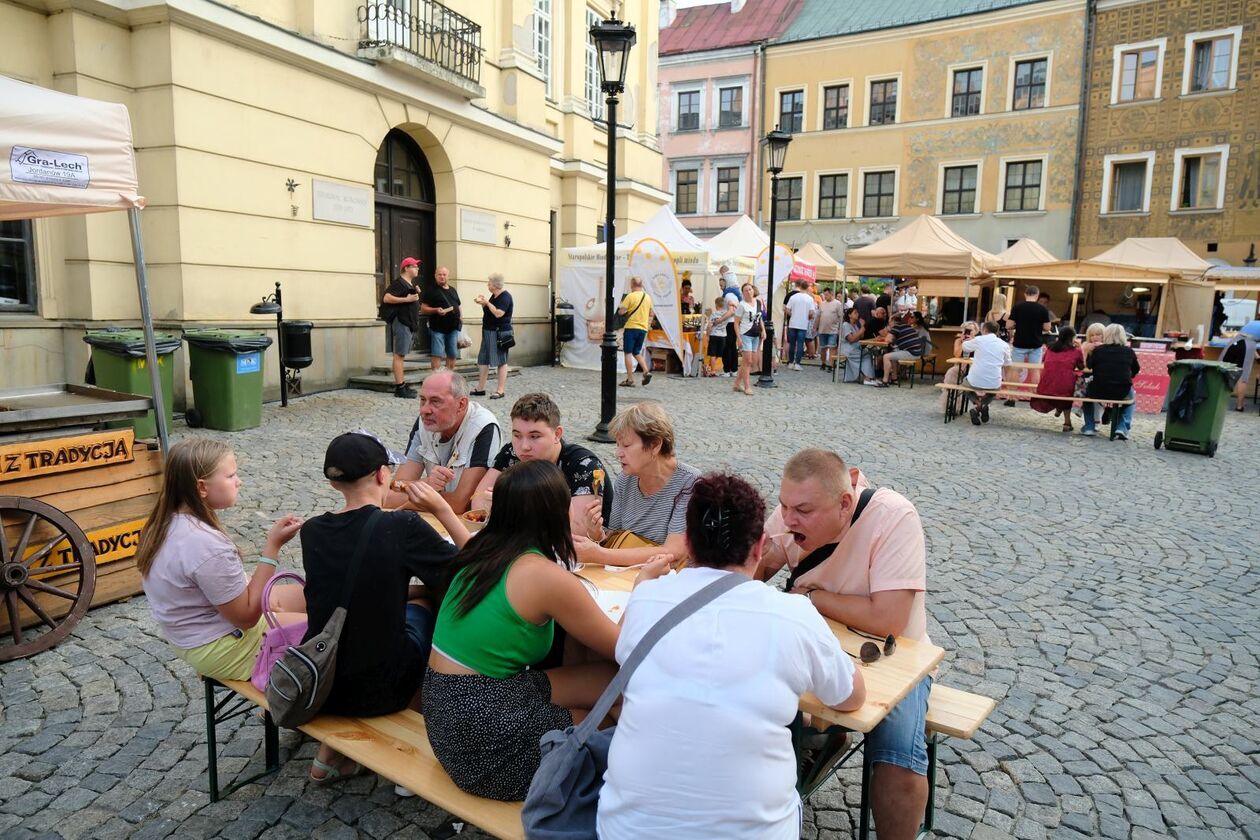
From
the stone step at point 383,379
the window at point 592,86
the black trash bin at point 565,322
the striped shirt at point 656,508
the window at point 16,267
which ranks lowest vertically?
the stone step at point 383,379

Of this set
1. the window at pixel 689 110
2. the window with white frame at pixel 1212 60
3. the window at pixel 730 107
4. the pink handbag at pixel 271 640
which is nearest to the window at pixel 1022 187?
the window with white frame at pixel 1212 60

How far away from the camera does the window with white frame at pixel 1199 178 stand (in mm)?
26656

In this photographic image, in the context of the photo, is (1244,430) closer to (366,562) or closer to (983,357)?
(983,357)

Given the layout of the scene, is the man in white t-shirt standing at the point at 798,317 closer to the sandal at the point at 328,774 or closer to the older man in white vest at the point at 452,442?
the older man in white vest at the point at 452,442

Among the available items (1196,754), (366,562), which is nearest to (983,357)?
(1196,754)

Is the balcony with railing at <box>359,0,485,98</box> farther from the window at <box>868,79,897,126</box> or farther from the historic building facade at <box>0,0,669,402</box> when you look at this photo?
the window at <box>868,79,897,126</box>

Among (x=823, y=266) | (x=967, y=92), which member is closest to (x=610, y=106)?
(x=823, y=266)

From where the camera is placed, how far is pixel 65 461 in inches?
172

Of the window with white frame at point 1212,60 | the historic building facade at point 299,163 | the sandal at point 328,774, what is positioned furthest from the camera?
the window with white frame at point 1212,60

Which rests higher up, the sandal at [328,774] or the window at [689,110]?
the window at [689,110]

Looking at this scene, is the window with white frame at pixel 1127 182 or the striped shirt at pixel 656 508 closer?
the striped shirt at pixel 656 508

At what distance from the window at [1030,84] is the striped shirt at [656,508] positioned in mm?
31885

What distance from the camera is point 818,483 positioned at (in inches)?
104

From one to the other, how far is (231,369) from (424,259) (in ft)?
21.9
